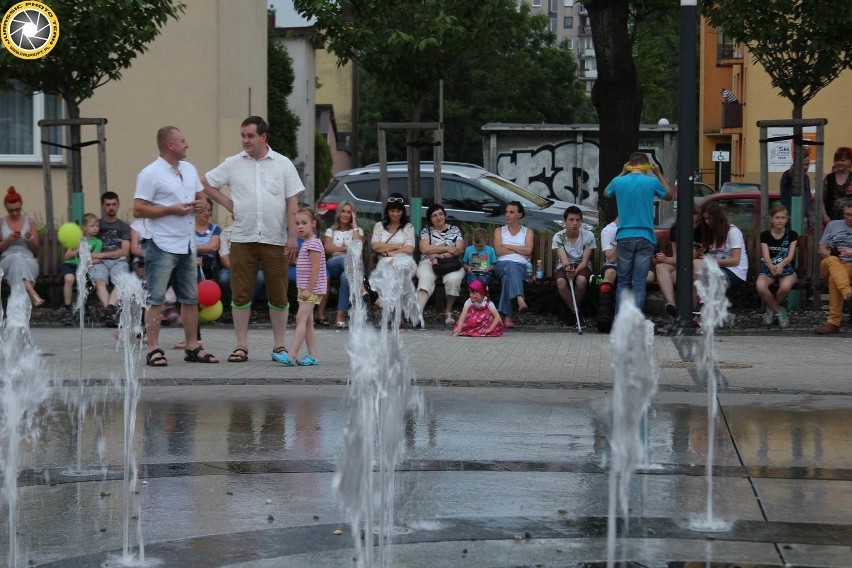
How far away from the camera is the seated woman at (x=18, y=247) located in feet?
49.1

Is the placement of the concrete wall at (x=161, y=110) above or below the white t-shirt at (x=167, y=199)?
above

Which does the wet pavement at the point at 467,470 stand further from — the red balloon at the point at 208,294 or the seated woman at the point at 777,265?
the seated woman at the point at 777,265

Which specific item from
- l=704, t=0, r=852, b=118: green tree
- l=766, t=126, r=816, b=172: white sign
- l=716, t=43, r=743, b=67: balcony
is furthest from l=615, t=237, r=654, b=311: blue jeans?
l=716, t=43, r=743, b=67: balcony

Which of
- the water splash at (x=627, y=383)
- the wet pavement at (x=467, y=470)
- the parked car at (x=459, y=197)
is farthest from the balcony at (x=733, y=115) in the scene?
the water splash at (x=627, y=383)

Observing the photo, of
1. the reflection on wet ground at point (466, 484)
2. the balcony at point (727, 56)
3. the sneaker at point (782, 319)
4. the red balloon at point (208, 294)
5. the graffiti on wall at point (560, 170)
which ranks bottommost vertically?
the reflection on wet ground at point (466, 484)

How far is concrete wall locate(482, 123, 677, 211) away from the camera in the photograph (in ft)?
104

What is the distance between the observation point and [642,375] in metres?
4.96

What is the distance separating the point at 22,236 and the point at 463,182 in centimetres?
756

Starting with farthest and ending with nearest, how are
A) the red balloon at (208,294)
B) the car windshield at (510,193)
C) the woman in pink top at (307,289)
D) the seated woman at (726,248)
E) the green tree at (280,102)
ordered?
the green tree at (280,102), the car windshield at (510,193), the seated woman at (726,248), the red balloon at (208,294), the woman in pink top at (307,289)

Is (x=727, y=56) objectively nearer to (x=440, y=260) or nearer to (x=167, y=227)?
(x=440, y=260)

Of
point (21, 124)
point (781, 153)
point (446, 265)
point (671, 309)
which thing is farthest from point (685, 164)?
point (781, 153)

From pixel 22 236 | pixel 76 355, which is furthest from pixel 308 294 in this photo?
pixel 22 236

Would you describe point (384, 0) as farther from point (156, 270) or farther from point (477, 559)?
point (477, 559)

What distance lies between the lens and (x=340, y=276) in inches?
607
